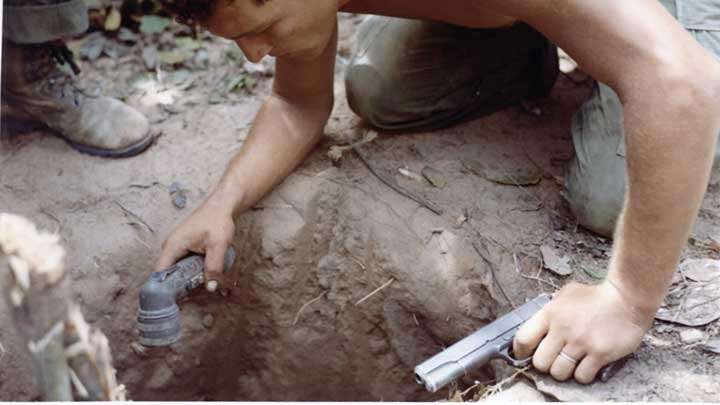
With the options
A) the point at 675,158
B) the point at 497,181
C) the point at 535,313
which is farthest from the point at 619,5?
the point at 497,181

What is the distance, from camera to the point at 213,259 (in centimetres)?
207

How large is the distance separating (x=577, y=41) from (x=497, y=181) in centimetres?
78

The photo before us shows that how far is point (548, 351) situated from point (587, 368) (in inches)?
3.4

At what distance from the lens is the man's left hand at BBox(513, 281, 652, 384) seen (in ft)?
5.63

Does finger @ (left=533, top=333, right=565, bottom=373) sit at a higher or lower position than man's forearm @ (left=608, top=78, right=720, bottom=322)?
lower

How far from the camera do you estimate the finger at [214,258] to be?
2.06 metres

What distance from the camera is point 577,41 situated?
166 centimetres

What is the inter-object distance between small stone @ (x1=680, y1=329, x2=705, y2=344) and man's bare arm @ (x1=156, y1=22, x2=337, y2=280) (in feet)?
3.65

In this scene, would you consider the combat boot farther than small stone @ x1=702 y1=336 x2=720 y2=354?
Yes

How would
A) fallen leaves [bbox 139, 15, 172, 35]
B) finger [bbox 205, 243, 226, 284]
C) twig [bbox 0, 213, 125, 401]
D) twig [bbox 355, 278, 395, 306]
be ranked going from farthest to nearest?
1. fallen leaves [bbox 139, 15, 172, 35]
2. twig [bbox 355, 278, 395, 306]
3. finger [bbox 205, 243, 226, 284]
4. twig [bbox 0, 213, 125, 401]

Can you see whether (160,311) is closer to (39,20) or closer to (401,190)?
(401,190)

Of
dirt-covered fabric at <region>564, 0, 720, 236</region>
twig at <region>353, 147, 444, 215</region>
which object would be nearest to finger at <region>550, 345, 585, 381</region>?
dirt-covered fabric at <region>564, 0, 720, 236</region>

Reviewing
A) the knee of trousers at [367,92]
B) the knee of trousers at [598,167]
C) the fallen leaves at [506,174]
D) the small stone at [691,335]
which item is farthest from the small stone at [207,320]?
the small stone at [691,335]

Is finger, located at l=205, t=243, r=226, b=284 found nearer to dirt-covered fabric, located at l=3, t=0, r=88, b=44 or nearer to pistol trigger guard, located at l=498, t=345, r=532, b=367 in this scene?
pistol trigger guard, located at l=498, t=345, r=532, b=367
